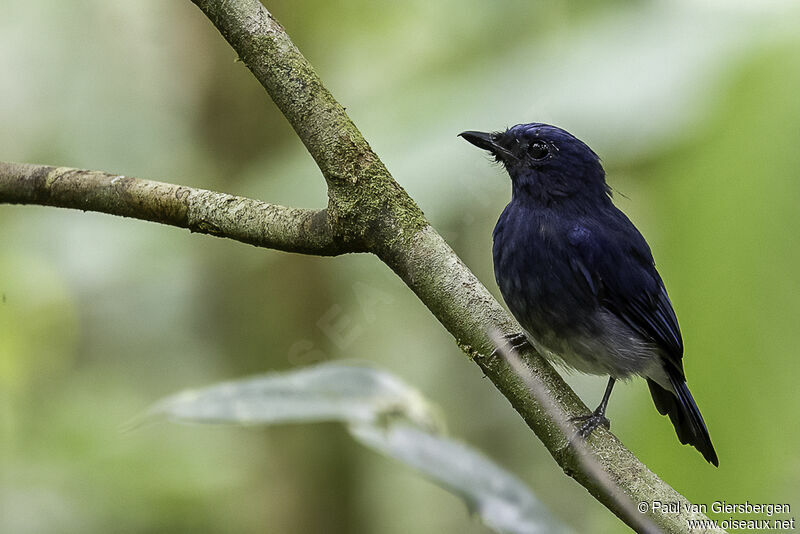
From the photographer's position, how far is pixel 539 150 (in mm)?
2352

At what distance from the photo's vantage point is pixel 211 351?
4.08 meters

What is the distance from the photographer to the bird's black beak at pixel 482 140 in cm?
227

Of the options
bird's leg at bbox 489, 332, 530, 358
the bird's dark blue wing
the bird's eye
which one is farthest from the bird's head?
bird's leg at bbox 489, 332, 530, 358

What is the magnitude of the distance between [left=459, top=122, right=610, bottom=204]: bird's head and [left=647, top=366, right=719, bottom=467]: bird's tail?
1.84 feet

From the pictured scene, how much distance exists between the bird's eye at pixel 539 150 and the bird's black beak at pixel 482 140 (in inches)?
4.2

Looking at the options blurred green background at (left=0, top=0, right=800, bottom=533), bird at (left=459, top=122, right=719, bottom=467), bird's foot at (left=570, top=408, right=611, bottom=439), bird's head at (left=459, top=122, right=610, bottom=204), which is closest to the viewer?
bird's foot at (left=570, top=408, right=611, bottom=439)

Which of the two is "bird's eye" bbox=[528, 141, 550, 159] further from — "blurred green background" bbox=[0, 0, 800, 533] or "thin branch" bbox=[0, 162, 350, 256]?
"thin branch" bbox=[0, 162, 350, 256]

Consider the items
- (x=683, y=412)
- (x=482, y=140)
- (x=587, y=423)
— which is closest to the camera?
(x=587, y=423)

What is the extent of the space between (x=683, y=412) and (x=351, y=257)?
1.27 m

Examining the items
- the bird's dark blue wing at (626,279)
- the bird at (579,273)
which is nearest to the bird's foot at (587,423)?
the bird at (579,273)

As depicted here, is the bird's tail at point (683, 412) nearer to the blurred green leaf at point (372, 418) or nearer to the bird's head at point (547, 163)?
the blurred green leaf at point (372, 418)

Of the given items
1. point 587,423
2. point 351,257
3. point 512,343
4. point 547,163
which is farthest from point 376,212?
point 351,257

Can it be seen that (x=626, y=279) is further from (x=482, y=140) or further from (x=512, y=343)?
(x=512, y=343)

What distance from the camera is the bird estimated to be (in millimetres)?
2180
